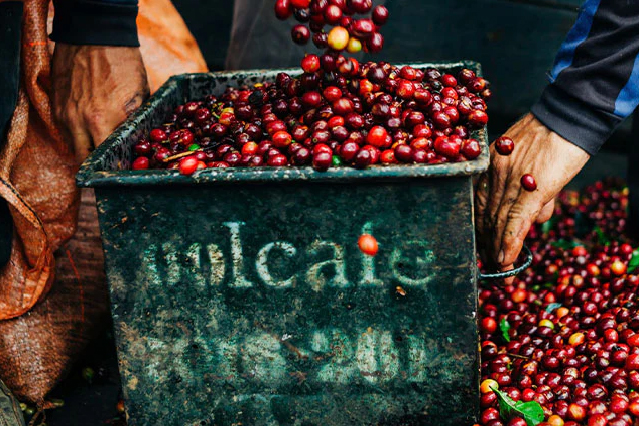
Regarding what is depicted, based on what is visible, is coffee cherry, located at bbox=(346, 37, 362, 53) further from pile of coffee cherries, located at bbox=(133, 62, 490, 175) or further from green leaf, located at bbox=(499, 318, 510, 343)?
green leaf, located at bbox=(499, 318, 510, 343)

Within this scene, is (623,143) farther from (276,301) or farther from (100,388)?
(100,388)

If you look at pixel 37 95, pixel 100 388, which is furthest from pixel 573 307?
pixel 37 95

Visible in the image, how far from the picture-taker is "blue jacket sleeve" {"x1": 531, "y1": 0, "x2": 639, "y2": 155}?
207 centimetres

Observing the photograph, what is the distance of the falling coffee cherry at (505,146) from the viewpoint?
210 centimetres

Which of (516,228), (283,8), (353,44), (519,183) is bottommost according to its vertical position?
(516,228)

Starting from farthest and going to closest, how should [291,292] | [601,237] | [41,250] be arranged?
[601,237] < [41,250] < [291,292]

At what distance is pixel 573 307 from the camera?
2594 millimetres

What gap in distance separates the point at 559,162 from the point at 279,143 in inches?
38.7

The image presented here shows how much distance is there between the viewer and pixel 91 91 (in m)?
2.48

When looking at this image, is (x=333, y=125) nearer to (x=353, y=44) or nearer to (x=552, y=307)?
(x=353, y=44)

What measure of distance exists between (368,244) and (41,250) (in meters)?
1.43

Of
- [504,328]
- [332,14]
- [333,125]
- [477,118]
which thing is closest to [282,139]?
[333,125]

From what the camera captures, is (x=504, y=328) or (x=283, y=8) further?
(x=504, y=328)

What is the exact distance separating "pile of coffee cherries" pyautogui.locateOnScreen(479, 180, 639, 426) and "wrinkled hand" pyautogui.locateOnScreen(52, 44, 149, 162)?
5.69 ft
